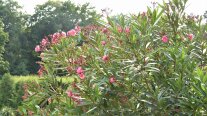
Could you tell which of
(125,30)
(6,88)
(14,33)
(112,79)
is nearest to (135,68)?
(112,79)

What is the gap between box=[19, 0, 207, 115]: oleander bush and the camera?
2.64 metres

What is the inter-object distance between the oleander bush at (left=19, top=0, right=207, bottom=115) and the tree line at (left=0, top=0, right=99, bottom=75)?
104 feet

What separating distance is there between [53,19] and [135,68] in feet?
117

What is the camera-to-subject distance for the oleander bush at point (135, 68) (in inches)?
104

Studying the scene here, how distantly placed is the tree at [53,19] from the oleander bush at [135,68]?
33386mm

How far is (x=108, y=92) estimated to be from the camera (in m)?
2.86

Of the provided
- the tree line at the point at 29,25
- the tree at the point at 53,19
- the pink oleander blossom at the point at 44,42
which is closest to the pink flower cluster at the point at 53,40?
the pink oleander blossom at the point at 44,42

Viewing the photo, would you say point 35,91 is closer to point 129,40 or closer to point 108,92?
point 108,92

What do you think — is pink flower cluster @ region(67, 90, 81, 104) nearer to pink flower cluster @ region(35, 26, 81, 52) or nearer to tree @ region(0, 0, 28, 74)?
pink flower cluster @ region(35, 26, 81, 52)

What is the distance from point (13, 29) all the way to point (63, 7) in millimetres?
5973

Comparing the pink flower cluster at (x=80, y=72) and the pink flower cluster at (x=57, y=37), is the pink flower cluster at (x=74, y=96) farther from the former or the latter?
the pink flower cluster at (x=57, y=37)

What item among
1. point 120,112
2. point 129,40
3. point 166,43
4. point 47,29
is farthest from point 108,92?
point 47,29

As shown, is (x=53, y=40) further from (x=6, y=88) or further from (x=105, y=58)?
(x=6, y=88)

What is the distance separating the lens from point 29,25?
40.0 metres
